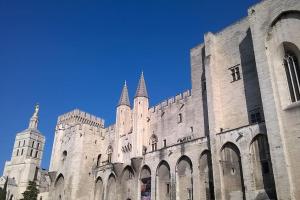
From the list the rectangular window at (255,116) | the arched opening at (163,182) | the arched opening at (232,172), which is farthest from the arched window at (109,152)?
the rectangular window at (255,116)

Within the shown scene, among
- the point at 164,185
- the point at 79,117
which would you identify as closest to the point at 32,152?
the point at 79,117

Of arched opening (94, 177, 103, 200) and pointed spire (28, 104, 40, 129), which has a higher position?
pointed spire (28, 104, 40, 129)

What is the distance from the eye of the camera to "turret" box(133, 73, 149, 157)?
3331 cm

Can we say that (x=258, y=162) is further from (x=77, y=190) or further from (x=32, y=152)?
(x=32, y=152)

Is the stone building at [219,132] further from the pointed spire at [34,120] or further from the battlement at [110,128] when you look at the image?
the pointed spire at [34,120]

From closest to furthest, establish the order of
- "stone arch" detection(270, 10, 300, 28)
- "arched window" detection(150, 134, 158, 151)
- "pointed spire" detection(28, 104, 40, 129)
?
"stone arch" detection(270, 10, 300, 28) → "arched window" detection(150, 134, 158, 151) → "pointed spire" detection(28, 104, 40, 129)

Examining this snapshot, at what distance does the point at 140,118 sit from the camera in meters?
34.9

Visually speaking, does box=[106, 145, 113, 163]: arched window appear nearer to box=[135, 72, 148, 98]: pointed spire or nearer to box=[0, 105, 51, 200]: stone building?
box=[135, 72, 148, 98]: pointed spire

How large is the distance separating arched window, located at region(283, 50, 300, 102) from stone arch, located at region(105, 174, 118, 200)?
1955cm

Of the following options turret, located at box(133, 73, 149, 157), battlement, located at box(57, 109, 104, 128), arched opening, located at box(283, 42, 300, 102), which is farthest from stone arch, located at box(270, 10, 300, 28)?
battlement, located at box(57, 109, 104, 128)

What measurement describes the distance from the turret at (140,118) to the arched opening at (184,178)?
22.8ft

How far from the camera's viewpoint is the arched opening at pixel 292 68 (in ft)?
68.8

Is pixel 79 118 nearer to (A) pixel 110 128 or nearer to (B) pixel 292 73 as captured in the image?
(A) pixel 110 128

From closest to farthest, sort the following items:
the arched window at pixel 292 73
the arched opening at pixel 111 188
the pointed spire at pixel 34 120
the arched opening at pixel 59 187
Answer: the arched window at pixel 292 73 → the arched opening at pixel 111 188 → the arched opening at pixel 59 187 → the pointed spire at pixel 34 120
